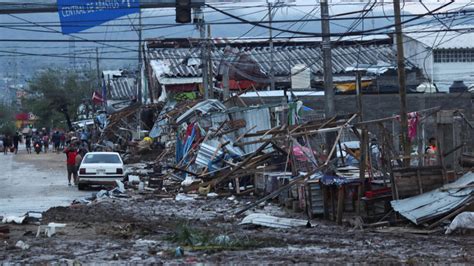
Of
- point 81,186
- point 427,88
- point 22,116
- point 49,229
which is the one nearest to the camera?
point 49,229

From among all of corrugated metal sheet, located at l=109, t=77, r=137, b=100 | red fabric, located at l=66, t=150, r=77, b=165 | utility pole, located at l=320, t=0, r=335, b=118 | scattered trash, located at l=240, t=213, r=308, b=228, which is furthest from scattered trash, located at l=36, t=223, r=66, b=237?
corrugated metal sheet, located at l=109, t=77, r=137, b=100

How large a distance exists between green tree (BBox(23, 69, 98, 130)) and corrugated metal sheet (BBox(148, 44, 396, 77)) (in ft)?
145

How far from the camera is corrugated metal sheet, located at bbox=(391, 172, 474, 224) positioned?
17172 mm

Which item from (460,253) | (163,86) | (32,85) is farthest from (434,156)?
(32,85)

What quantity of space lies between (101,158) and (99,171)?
1448 mm

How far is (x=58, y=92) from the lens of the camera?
3912 inches

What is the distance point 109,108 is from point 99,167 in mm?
34173

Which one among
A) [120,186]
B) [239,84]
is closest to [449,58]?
[239,84]

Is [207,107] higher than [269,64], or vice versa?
[269,64]

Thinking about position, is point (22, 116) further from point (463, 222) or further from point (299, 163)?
point (463, 222)

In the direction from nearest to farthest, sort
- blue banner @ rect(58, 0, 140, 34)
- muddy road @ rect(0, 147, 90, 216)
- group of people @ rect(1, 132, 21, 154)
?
blue banner @ rect(58, 0, 140, 34) < muddy road @ rect(0, 147, 90, 216) < group of people @ rect(1, 132, 21, 154)

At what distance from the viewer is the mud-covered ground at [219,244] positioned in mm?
13883

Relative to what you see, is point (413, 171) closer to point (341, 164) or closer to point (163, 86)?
point (341, 164)

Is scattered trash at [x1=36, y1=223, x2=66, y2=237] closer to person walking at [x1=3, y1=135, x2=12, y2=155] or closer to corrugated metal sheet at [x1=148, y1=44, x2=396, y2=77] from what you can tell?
corrugated metal sheet at [x1=148, y1=44, x2=396, y2=77]
